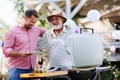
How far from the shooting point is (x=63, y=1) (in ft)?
31.1

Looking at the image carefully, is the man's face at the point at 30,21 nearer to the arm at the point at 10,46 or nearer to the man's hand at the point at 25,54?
the arm at the point at 10,46

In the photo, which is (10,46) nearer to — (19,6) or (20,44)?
(20,44)

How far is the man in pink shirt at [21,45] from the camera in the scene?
366 centimetres

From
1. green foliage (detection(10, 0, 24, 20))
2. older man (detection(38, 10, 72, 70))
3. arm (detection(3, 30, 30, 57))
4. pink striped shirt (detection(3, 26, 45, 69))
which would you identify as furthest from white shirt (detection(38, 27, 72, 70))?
green foliage (detection(10, 0, 24, 20))

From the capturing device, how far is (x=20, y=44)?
146 inches

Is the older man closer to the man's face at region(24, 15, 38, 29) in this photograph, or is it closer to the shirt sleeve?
the man's face at region(24, 15, 38, 29)

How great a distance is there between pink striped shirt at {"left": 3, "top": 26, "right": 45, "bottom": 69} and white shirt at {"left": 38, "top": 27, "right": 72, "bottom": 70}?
18cm

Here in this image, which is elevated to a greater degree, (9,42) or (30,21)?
(30,21)

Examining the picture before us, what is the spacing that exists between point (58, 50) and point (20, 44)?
1.28 feet

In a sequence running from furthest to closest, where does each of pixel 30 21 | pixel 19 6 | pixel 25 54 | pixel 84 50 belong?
pixel 19 6, pixel 30 21, pixel 25 54, pixel 84 50

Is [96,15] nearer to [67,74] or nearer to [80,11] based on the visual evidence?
[80,11]

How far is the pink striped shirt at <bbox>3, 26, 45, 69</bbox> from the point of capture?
12.1 ft

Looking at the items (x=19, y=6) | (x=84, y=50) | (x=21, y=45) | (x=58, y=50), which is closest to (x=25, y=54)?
(x=21, y=45)

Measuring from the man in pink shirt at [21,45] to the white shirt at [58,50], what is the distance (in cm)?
18
